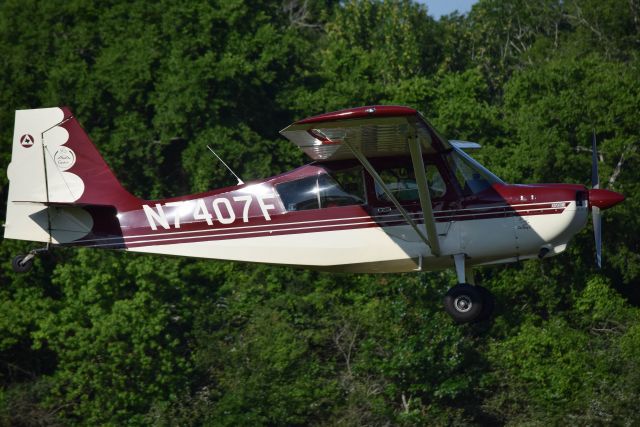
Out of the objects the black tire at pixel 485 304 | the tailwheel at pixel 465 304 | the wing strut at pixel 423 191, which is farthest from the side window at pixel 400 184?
the black tire at pixel 485 304

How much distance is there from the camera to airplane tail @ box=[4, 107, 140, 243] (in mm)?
14797

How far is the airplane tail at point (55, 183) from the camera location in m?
14.8

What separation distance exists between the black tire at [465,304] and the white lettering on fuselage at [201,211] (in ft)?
7.86

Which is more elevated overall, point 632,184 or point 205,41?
point 205,41

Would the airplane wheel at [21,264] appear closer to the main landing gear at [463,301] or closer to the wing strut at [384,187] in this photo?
the wing strut at [384,187]

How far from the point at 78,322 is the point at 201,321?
2910 millimetres

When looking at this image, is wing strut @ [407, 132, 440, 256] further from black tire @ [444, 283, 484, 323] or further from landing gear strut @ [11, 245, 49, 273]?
landing gear strut @ [11, 245, 49, 273]

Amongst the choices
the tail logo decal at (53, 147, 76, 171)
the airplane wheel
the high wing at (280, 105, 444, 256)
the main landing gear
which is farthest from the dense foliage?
the high wing at (280, 105, 444, 256)

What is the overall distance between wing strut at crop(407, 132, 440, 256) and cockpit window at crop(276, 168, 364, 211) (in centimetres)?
87

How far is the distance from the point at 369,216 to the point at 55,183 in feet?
12.9

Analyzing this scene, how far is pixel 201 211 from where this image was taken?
580 inches

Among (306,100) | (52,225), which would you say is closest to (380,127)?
(52,225)

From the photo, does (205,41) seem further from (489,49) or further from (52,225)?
(52,225)

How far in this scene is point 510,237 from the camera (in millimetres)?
14078
